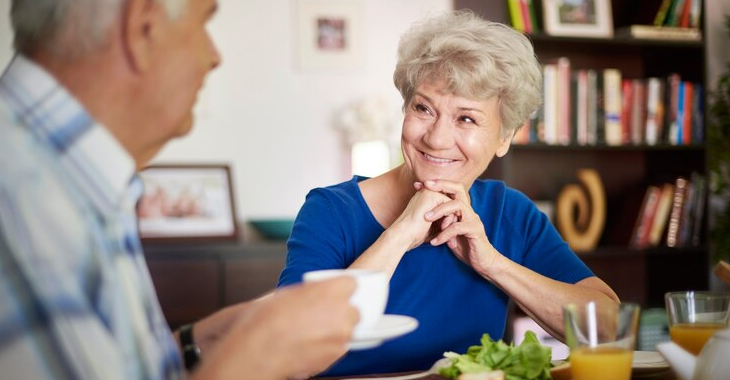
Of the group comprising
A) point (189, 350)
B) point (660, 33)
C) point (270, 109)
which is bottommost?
point (189, 350)

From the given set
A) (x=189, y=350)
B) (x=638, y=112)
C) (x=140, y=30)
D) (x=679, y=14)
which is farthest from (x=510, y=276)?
(x=679, y=14)

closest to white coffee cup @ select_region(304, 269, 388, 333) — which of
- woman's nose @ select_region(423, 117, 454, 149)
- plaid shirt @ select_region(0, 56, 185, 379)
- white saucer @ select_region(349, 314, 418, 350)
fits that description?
white saucer @ select_region(349, 314, 418, 350)

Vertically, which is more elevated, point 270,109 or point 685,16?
point 685,16

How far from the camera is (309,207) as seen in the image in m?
1.65

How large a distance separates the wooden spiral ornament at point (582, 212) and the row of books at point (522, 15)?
0.70 metres

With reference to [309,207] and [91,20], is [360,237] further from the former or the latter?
[91,20]

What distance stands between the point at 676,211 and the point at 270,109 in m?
1.86

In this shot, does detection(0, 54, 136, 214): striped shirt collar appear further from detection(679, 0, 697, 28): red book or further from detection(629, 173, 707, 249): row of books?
detection(679, 0, 697, 28): red book

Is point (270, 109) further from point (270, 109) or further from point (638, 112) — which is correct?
point (638, 112)

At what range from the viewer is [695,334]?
109 centimetres

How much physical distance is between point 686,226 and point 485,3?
53.8 inches

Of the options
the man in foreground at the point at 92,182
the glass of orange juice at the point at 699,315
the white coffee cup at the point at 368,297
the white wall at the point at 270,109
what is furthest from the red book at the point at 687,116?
the man in foreground at the point at 92,182

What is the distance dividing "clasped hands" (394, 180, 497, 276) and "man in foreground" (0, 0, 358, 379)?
100 centimetres

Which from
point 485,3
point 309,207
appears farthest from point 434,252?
point 485,3
